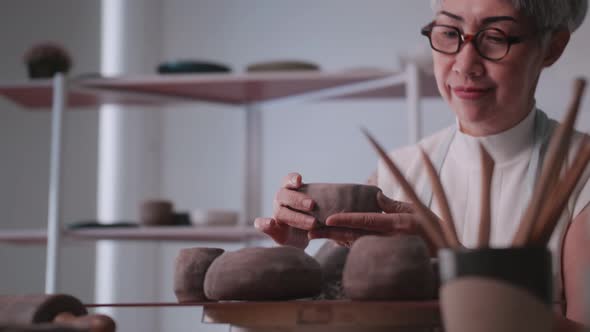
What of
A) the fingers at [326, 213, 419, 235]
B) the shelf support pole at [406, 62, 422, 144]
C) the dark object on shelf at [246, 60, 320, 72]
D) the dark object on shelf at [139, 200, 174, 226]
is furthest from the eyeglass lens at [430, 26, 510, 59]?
the dark object on shelf at [139, 200, 174, 226]

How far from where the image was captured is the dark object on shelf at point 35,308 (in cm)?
65

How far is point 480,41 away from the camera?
1.29 meters

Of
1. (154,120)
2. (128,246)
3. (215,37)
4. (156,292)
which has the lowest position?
(156,292)

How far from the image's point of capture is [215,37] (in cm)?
414

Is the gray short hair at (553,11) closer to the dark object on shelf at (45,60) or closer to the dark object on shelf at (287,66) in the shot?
the dark object on shelf at (287,66)

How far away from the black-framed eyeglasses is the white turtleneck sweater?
164 millimetres

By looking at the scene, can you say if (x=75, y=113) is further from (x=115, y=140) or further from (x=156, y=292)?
(x=156, y=292)

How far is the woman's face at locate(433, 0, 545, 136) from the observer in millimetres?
1289

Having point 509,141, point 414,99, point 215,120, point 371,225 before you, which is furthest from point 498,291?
point 215,120

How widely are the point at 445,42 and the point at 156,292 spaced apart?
299cm

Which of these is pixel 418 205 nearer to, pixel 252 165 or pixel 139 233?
pixel 139 233

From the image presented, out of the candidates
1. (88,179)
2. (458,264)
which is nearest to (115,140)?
(88,179)

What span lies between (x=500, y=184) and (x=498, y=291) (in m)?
0.96

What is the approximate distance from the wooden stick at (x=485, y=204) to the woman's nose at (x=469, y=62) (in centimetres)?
70
